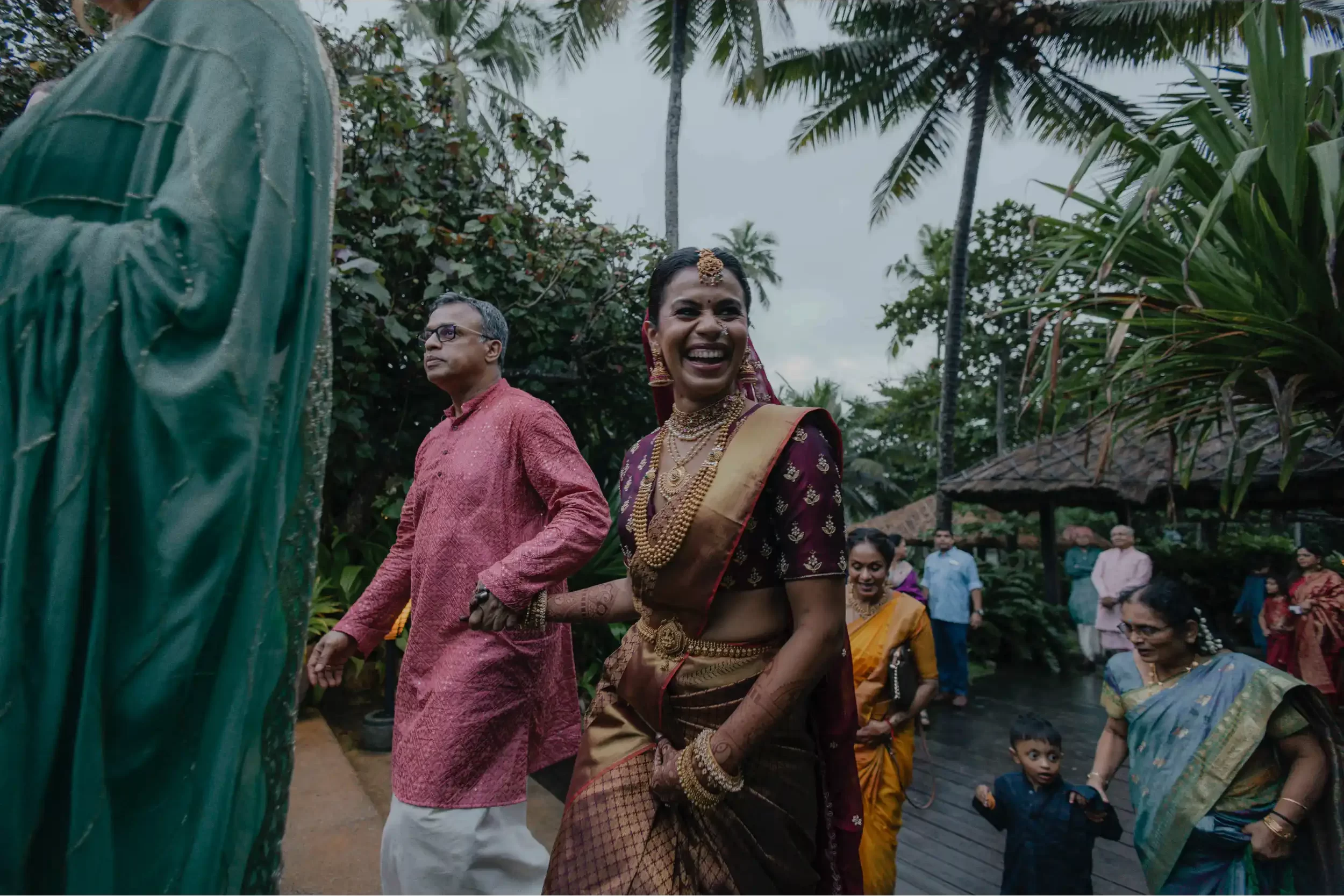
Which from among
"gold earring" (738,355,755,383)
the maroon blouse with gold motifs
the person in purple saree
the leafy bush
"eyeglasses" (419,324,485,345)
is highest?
"eyeglasses" (419,324,485,345)

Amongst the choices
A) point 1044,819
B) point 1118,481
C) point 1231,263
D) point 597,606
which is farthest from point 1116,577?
point 597,606

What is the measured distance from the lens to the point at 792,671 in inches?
61.0

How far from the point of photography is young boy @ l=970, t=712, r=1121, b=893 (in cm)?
302

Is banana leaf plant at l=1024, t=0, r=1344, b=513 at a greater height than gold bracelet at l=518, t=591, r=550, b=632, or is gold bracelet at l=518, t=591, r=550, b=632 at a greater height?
banana leaf plant at l=1024, t=0, r=1344, b=513

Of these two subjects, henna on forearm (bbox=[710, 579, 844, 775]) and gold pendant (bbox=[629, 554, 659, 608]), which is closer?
henna on forearm (bbox=[710, 579, 844, 775])

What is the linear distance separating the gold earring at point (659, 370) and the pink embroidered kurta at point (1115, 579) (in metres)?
7.60

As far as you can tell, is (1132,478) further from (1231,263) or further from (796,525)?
(796,525)

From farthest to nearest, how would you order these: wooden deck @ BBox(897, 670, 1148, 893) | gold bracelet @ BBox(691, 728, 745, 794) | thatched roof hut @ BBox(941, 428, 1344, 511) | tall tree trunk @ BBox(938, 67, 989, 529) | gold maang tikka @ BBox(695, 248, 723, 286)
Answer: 1. tall tree trunk @ BBox(938, 67, 989, 529)
2. thatched roof hut @ BBox(941, 428, 1344, 511)
3. wooden deck @ BBox(897, 670, 1148, 893)
4. gold maang tikka @ BBox(695, 248, 723, 286)
5. gold bracelet @ BBox(691, 728, 745, 794)

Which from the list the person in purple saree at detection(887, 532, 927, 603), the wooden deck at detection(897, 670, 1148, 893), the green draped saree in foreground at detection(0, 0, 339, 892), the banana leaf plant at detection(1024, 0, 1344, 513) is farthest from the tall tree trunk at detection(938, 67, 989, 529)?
the green draped saree in foreground at detection(0, 0, 339, 892)

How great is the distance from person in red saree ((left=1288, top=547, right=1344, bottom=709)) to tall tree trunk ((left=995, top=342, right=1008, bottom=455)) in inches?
507

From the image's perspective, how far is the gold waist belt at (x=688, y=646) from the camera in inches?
65.6

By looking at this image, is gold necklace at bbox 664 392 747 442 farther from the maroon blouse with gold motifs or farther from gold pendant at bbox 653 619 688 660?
gold pendant at bbox 653 619 688 660

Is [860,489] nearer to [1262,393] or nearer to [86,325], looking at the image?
[1262,393]

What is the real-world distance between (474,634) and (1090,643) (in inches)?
413
